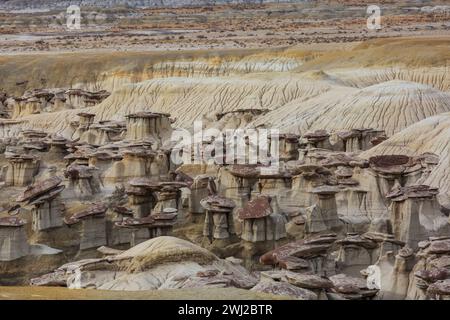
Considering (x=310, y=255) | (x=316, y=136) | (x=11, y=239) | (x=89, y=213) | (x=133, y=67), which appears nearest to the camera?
(x=310, y=255)

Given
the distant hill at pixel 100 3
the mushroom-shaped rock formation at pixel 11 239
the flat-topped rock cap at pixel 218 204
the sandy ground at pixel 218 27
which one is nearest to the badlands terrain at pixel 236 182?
the mushroom-shaped rock formation at pixel 11 239

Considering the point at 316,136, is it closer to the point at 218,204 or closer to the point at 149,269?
the point at 218,204

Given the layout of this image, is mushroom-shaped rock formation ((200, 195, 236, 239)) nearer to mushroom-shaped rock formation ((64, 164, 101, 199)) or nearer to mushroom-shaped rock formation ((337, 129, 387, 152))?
mushroom-shaped rock formation ((64, 164, 101, 199))

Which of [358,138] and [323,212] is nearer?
[323,212]

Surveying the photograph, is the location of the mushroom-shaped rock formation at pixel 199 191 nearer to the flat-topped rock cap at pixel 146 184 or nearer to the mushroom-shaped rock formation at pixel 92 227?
the flat-topped rock cap at pixel 146 184

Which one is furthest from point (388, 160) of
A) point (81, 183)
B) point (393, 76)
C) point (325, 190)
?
point (393, 76)

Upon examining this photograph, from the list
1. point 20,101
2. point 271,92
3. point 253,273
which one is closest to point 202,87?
point 271,92

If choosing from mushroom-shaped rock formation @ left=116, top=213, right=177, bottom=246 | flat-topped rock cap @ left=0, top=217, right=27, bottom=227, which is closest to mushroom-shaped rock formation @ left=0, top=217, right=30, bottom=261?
flat-topped rock cap @ left=0, top=217, right=27, bottom=227
